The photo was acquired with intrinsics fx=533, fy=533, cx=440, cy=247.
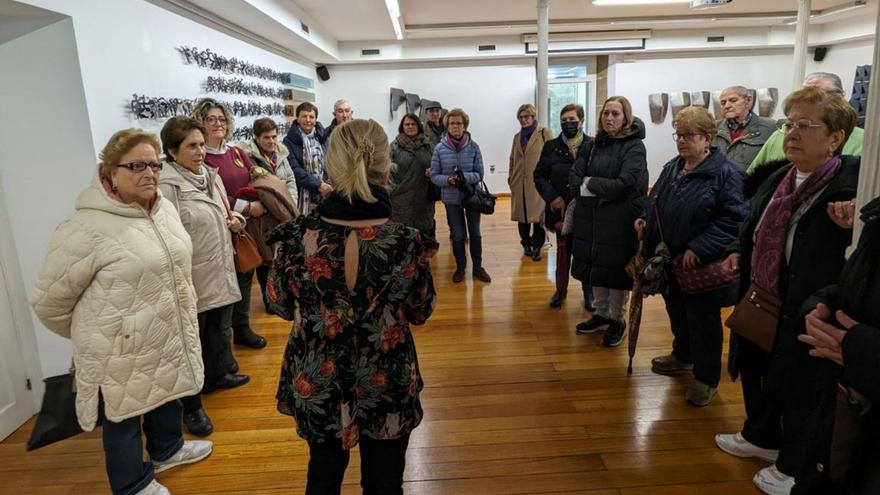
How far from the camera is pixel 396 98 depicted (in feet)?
32.6

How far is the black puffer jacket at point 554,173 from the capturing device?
4.21 m

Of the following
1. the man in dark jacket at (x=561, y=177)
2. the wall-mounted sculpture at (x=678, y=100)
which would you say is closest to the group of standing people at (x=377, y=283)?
the man in dark jacket at (x=561, y=177)

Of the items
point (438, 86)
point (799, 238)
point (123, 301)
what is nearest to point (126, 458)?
point (123, 301)

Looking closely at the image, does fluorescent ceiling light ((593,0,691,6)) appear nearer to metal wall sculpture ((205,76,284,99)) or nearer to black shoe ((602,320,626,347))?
metal wall sculpture ((205,76,284,99))

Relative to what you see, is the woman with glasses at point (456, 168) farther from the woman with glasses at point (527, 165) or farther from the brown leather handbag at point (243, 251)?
the brown leather handbag at point (243, 251)

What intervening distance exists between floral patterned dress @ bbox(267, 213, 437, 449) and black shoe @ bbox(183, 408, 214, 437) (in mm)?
1339

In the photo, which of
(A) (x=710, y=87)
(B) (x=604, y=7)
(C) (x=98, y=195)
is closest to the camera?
(C) (x=98, y=195)

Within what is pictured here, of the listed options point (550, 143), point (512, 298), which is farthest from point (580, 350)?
point (550, 143)

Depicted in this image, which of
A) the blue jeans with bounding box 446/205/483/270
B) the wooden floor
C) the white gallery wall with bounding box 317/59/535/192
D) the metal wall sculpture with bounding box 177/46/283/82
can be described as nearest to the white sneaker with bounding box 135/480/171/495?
the wooden floor

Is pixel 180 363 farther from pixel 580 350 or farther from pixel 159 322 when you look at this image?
pixel 580 350

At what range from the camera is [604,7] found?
314 inches

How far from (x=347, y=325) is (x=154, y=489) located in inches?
50.4

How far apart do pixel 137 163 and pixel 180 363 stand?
0.76 meters

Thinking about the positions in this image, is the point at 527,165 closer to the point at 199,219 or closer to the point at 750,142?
the point at 750,142
